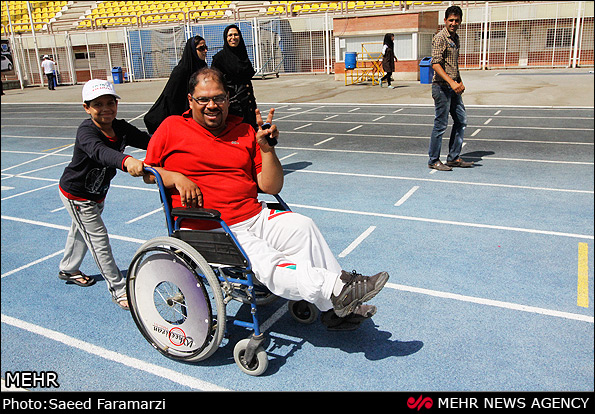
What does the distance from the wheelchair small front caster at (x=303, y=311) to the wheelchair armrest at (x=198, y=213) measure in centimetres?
103

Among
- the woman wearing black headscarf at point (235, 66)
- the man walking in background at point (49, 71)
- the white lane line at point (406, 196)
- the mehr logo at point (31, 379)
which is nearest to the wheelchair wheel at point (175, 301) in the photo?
the mehr logo at point (31, 379)

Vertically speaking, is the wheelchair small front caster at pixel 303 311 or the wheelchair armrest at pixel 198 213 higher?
the wheelchair armrest at pixel 198 213

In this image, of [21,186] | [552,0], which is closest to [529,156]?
[21,186]

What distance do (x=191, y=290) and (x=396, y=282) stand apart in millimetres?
1867

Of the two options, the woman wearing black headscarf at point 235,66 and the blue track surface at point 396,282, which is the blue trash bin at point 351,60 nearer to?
the blue track surface at point 396,282

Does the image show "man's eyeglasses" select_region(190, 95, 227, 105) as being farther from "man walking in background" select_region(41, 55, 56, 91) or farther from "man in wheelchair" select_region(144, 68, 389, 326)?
"man walking in background" select_region(41, 55, 56, 91)

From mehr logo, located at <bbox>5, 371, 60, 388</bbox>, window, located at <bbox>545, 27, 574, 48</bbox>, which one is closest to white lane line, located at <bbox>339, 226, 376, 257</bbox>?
mehr logo, located at <bbox>5, 371, 60, 388</bbox>

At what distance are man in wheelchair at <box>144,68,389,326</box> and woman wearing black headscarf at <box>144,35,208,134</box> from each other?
1.66 m

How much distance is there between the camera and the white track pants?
2.75 metres

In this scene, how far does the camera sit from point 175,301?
3.00 meters

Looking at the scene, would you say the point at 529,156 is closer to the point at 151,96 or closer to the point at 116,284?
the point at 116,284

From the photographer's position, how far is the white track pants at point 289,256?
2754 millimetres

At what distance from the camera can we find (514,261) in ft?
14.3

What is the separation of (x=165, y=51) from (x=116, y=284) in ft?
90.1
